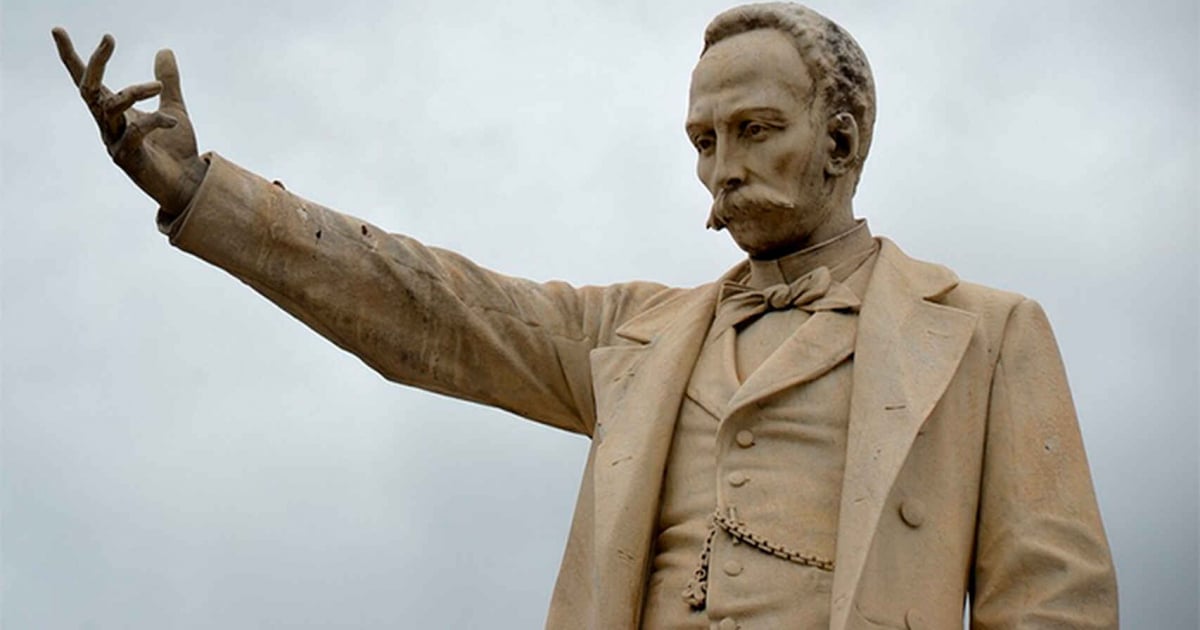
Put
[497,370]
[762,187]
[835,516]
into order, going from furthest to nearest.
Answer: [497,370] → [762,187] → [835,516]

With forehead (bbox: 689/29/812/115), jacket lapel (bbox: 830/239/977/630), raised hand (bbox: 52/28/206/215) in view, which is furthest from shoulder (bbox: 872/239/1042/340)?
raised hand (bbox: 52/28/206/215)

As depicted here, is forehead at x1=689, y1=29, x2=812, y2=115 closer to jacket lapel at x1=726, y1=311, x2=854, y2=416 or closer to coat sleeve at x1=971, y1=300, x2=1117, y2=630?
jacket lapel at x1=726, y1=311, x2=854, y2=416

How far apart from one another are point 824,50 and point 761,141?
1.87 ft

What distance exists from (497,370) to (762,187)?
166 centimetres

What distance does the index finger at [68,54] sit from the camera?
992 centimetres

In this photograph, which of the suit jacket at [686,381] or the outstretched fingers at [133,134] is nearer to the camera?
the suit jacket at [686,381]

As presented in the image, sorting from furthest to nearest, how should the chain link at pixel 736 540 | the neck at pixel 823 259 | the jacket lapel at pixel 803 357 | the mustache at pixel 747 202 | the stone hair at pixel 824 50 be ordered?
the neck at pixel 823 259
the stone hair at pixel 824 50
the mustache at pixel 747 202
the jacket lapel at pixel 803 357
the chain link at pixel 736 540

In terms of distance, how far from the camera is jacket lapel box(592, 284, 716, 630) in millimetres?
9992

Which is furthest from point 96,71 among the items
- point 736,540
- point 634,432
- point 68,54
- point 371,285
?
point 736,540

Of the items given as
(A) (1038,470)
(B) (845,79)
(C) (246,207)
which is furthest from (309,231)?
(A) (1038,470)

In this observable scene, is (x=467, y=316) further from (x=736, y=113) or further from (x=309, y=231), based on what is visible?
(x=736, y=113)

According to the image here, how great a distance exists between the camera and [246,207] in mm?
10492

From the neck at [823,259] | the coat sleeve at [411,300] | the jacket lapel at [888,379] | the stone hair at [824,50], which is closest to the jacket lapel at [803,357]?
the jacket lapel at [888,379]

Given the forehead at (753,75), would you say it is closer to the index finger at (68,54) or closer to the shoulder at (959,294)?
the shoulder at (959,294)
